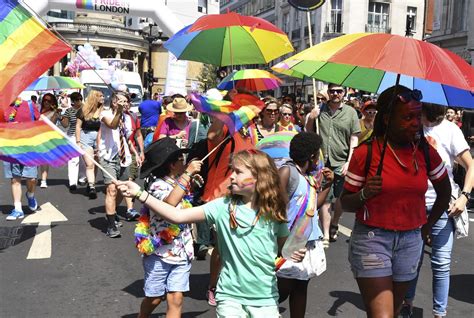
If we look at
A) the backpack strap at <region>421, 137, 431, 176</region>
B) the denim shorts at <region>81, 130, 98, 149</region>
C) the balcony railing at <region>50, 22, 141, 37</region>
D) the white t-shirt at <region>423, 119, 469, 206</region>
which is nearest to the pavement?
the white t-shirt at <region>423, 119, 469, 206</region>

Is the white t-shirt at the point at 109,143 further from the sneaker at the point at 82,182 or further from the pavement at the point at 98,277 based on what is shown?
the sneaker at the point at 82,182

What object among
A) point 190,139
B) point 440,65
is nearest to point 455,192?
point 440,65

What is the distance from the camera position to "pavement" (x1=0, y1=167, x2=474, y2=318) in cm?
456

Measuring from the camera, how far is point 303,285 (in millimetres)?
3668

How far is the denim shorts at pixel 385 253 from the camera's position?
3.09 m

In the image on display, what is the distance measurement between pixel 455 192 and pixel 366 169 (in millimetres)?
1566

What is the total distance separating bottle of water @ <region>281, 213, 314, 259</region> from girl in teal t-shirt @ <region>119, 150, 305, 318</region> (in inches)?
8.7

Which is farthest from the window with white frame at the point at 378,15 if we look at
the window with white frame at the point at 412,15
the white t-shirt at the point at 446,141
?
the white t-shirt at the point at 446,141

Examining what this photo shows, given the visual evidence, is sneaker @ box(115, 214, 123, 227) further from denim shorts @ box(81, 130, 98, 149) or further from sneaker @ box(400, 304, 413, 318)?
sneaker @ box(400, 304, 413, 318)

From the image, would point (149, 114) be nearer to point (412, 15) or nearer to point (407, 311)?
point (407, 311)

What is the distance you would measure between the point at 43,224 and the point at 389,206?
18.3ft

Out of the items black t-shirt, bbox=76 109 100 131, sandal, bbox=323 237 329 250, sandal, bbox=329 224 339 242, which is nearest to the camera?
sandal, bbox=323 237 329 250

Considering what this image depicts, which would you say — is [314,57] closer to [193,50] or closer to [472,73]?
[472,73]

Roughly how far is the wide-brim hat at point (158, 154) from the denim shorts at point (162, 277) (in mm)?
598
